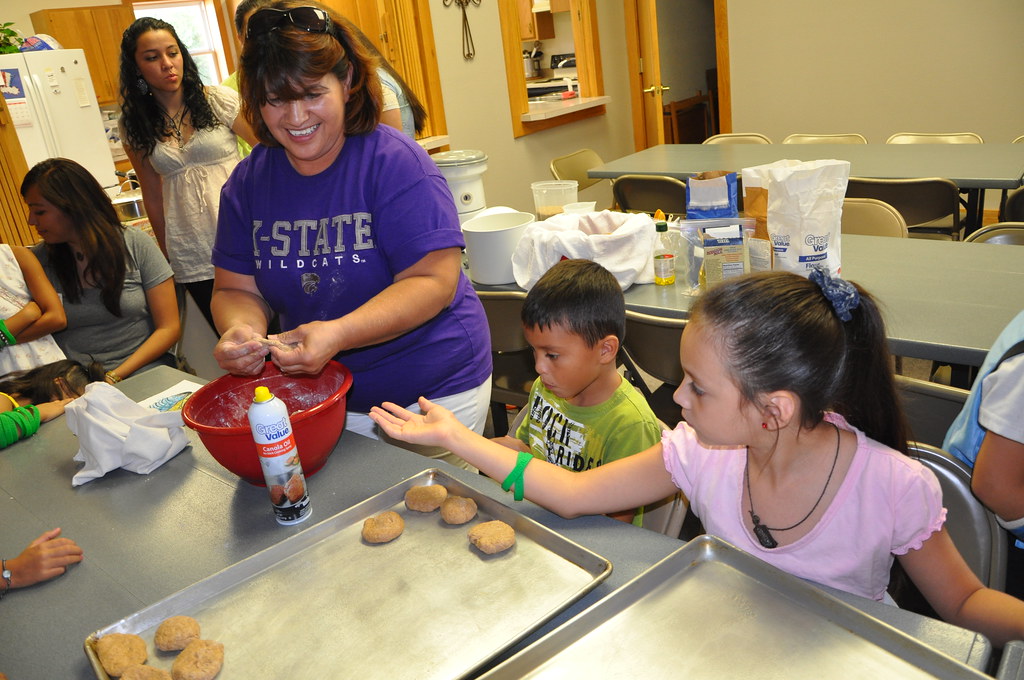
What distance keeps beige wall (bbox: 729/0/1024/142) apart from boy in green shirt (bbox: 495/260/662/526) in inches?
183

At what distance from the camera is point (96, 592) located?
108cm

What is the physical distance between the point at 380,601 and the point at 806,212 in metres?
1.34

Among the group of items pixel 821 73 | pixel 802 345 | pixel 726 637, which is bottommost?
pixel 726 637

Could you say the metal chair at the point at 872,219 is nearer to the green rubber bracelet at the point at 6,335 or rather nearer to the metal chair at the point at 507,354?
the metal chair at the point at 507,354

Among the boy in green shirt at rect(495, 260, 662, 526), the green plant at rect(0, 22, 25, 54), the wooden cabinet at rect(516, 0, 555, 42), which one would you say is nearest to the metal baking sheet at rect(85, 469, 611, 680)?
the boy in green shirt at rect(495, 260, 662, 526)

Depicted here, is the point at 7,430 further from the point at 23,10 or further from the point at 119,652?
the point at 23,10

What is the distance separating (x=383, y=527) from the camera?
42.2 inches

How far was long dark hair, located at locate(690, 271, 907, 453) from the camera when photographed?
1009 millimetres

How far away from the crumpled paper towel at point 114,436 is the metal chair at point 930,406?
1.32m

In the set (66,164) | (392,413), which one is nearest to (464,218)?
(66,164)

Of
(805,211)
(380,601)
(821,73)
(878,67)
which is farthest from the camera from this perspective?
(821,73)

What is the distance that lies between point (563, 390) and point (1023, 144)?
10.5 feet

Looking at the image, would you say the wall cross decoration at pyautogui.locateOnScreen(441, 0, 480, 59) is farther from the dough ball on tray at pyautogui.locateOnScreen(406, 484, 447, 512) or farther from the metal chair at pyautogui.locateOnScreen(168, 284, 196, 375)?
the dough ball on tray at pyautogui.locateOnScreen(406, 484, 447, 512)

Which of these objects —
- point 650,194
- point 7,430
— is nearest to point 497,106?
point 650,194
